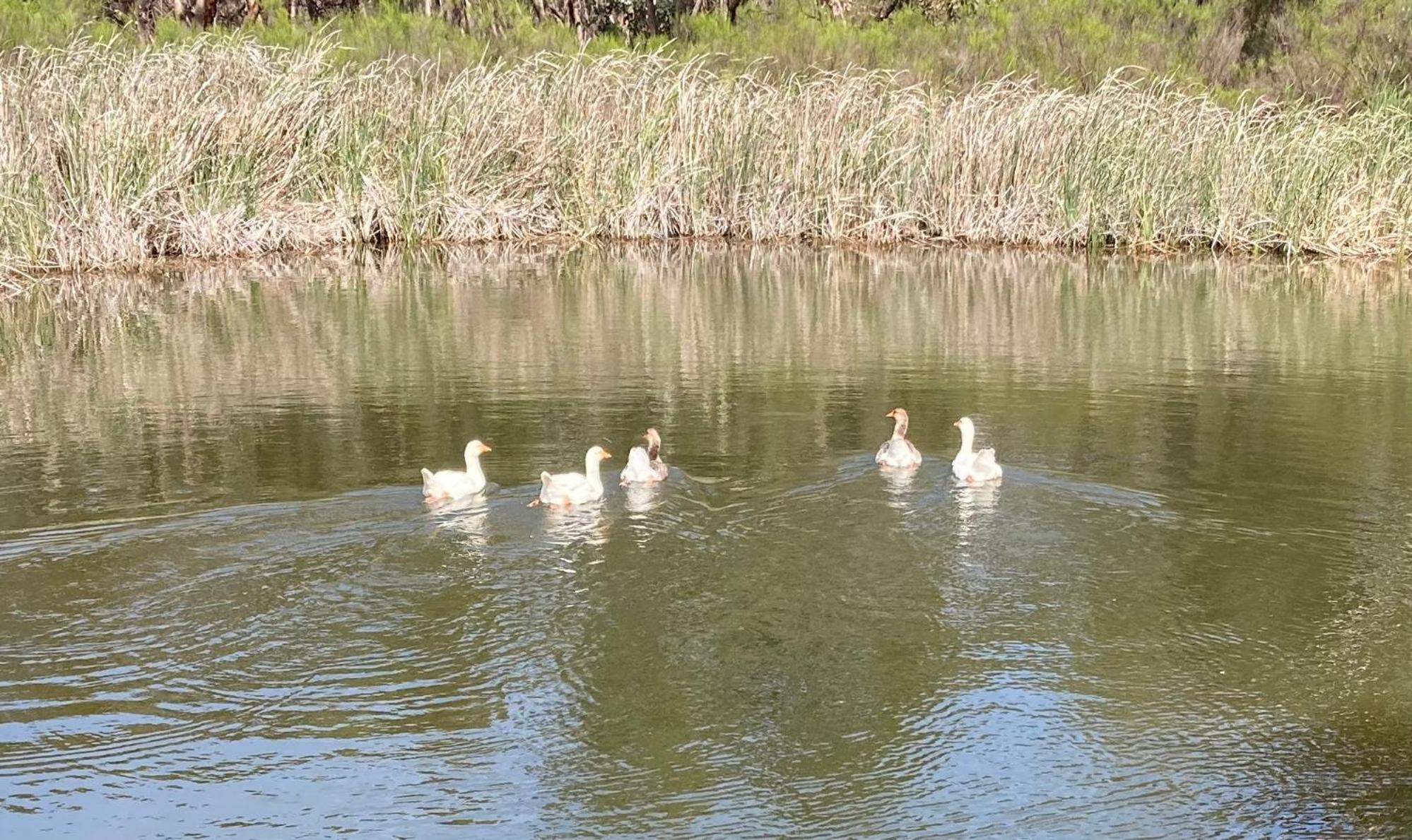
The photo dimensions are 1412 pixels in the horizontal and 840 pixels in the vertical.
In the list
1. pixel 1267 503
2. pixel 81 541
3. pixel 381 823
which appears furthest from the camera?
pixel 1267 503

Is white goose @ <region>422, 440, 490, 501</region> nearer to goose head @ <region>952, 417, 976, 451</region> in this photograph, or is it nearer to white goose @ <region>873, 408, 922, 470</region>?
white goose @ <region>873, 408, 922, 470</region>

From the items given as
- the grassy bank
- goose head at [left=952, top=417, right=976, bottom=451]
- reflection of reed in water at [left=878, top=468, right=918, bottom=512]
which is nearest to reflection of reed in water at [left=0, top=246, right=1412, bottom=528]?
reflection of reed in water at [left=878, top=468, right=918, bottom=512]

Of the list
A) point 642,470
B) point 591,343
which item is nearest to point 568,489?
point 642,470

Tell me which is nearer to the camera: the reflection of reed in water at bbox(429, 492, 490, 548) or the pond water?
the pond water

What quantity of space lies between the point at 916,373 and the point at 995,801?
6897 millimetres

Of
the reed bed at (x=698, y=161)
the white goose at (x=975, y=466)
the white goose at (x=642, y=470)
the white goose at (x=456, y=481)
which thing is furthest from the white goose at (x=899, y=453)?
the reed bed at (x=698, y=161)

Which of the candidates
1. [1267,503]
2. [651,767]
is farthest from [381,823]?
[1267,503]

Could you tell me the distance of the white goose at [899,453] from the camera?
843cm

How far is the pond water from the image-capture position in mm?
5020

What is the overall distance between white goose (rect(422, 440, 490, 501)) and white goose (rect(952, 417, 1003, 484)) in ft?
7.66

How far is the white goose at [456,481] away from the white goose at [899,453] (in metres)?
2.06

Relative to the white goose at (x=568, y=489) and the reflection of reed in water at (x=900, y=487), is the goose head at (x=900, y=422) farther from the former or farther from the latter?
the white goose at (x=568, y=489)

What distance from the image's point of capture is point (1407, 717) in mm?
5566

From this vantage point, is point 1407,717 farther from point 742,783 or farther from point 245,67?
point 245,67
